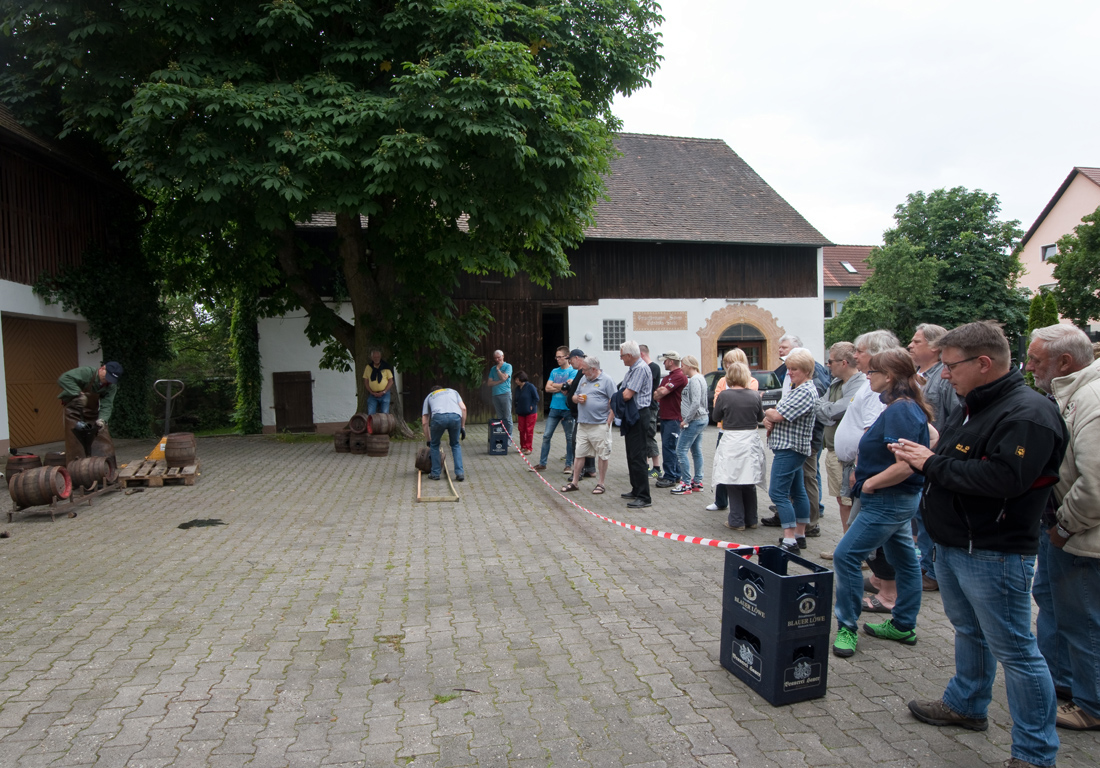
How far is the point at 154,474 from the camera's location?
404 inches

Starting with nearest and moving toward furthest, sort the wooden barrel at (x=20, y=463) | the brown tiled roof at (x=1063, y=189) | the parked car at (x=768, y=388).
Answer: the wooden barrel at (x=20, y=463), the parked car at (x=768, y=388), the brown tiled roof at (x=1063, y=189)

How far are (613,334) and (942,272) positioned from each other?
21496 mm

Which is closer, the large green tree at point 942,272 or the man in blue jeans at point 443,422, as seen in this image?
the man in blue jeans at point 443,422

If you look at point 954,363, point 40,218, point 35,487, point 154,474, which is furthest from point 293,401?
point 954,363

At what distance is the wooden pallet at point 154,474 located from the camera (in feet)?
33.1

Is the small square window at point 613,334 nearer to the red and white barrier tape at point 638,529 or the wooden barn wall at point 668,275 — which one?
the wooden barn wall at point 668,275

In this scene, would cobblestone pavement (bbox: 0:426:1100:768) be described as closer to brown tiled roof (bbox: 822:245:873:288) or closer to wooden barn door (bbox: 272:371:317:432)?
wooden barn door (bbox: 272:371:317:432)

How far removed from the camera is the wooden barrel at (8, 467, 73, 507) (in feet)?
26.7

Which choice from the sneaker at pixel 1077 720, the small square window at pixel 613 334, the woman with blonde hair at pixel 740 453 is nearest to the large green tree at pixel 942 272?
the small square window at pixel 613 334

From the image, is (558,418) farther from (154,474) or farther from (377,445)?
(154,474)

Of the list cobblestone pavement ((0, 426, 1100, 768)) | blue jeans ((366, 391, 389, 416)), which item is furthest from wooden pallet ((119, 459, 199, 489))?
blue jeans ((366, 391, 389, 416))

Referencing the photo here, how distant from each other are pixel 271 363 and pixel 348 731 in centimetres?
1765

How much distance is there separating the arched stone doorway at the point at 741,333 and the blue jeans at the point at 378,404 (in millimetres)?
11935

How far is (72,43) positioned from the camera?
12.3 m
